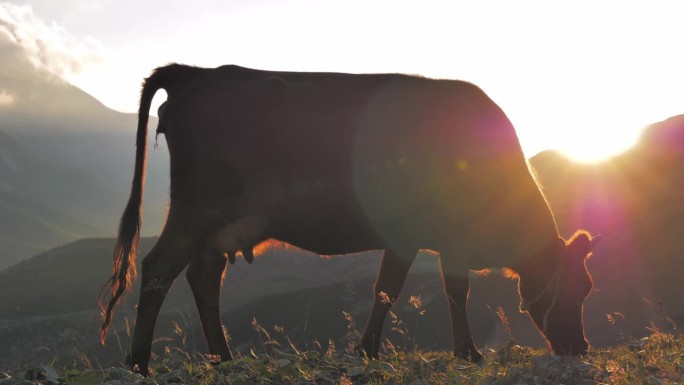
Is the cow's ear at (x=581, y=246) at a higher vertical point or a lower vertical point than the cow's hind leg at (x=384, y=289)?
higher

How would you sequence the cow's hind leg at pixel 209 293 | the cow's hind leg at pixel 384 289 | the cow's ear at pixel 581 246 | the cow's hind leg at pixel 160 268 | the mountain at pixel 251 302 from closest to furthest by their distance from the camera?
the cow's hind leg at pixel 160 268
the cow's hind leg at pixel 209 293
the cow's hind leg at pixel 384 289
the cow's ear at pixel 581 246
the mountain at pixel 251 302

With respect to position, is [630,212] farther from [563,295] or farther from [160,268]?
[160,268]

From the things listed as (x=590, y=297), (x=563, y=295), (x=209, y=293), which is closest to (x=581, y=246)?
(x=563, y=295)

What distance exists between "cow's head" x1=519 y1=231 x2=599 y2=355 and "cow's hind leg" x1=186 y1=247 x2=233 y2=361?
448 centimetres

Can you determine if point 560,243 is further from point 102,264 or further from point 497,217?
point 102,264

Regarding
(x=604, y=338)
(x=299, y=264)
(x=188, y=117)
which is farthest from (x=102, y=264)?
(x=188, y=117)

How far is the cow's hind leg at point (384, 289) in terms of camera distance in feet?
31.0

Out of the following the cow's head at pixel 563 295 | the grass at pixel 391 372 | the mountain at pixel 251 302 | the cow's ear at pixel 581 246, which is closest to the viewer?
the grass at pixel 391 372

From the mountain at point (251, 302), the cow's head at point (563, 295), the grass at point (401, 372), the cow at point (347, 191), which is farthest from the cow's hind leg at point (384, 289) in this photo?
the mountain at point (251, 302)

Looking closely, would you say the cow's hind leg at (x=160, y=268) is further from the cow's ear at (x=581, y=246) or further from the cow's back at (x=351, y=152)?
the cow's ear at (x=581, y=246)

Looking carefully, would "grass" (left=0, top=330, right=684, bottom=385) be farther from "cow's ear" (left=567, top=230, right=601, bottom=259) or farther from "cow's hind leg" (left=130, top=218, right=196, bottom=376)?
"cow's ear" (left=567, top=230, right=601, bottom=259)

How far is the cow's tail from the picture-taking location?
8366 mm

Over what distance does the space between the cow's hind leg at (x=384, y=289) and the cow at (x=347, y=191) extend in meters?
0.02

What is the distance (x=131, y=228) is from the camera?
29.5 feet
